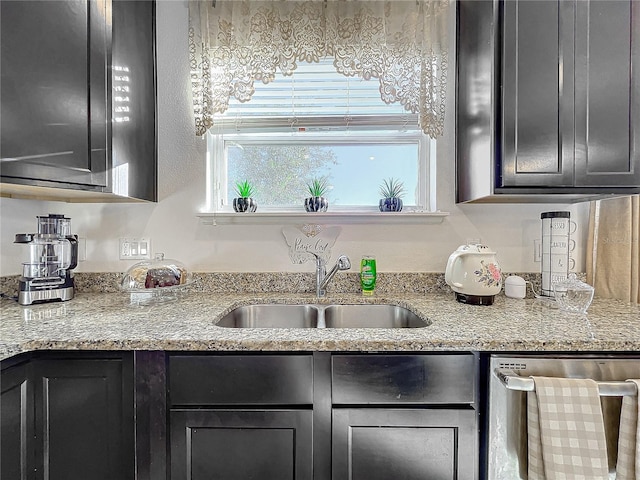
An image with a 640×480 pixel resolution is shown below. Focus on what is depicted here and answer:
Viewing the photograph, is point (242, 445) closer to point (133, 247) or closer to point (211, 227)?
point (211, 227)

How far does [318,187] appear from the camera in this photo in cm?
163

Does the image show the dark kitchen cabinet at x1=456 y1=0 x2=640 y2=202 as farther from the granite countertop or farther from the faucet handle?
the faucet handle

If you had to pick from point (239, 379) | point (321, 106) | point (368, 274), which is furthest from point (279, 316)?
point (321, 106)

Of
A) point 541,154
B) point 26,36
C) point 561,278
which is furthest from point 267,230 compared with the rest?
point 561,278

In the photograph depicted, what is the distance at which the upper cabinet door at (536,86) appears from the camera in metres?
1.25

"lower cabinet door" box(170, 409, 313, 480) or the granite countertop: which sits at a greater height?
the granite countertop

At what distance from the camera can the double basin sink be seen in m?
1.48

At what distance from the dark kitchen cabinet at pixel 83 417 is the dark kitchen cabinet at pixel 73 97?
0.60 metres

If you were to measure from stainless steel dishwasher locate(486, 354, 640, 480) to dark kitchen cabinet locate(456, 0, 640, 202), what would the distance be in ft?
2.07

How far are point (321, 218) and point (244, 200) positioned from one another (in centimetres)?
38

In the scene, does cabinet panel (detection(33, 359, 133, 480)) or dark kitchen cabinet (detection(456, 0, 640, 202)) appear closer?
cabinet panel (detection(33, 359, 133, 480))

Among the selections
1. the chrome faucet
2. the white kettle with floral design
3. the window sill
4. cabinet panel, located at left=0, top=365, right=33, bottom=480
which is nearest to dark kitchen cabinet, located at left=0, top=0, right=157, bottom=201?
the window sill

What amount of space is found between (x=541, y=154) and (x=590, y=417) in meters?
0.89

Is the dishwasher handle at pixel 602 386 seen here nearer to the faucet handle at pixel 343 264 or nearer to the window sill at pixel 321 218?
the faucet handle at pixel 343 264
